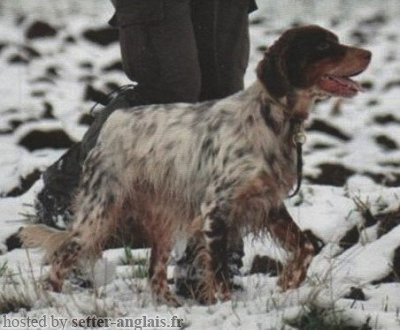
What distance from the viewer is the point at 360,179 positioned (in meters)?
6.61

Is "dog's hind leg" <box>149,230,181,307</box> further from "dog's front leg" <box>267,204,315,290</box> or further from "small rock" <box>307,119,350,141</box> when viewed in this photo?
"small rock" <box>307,119,350,141</box>

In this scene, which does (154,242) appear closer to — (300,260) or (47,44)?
(300,260)

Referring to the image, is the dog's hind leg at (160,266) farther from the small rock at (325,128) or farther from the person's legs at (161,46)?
the small rock at (325,128)

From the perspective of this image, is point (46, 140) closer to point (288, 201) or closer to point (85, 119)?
point (85, 119)

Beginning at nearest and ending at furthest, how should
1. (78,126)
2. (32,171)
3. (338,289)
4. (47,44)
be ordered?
(338,289) → (32,171) → (78,126) → (47,44)

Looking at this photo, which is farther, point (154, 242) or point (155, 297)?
point (154, 242)

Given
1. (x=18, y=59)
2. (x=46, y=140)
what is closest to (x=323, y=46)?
(x=46, y=140)

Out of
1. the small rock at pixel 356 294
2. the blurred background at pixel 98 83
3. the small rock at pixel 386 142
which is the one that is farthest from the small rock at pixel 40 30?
the small rock at pixel 356 294

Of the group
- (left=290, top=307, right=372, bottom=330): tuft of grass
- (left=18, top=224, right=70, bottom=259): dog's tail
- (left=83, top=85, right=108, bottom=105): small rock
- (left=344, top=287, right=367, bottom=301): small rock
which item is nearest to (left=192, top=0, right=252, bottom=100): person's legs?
(left=18, top=224, right=70, bottom=259): dog's tail

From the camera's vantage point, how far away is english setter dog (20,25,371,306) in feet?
12.2

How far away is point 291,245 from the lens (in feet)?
12.8

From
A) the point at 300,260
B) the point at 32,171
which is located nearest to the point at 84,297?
the point at 300,260

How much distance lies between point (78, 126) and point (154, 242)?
3.91 m

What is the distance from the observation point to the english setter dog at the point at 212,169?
12.2ft
